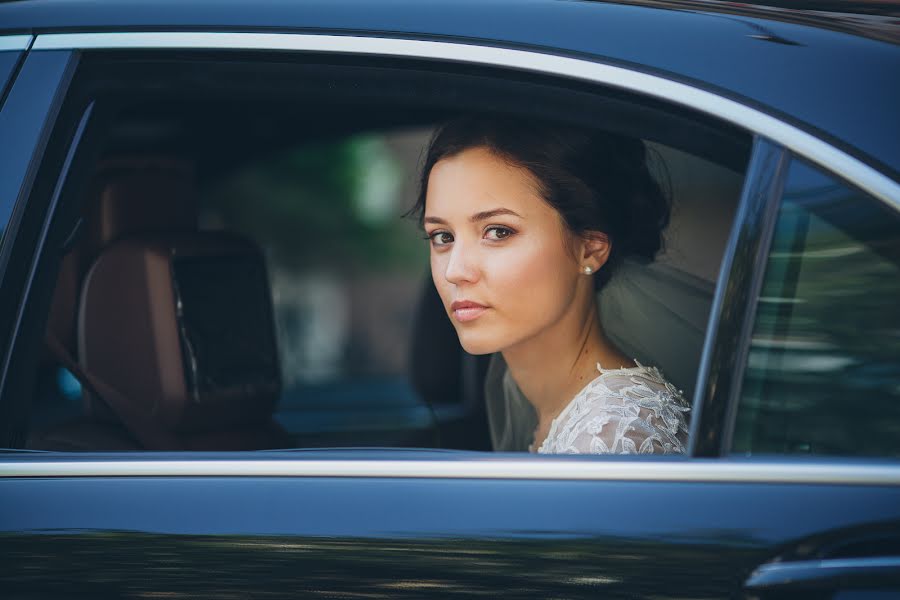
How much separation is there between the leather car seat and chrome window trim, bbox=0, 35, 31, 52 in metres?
0.75

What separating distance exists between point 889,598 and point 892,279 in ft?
1.24

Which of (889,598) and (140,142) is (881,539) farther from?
(140,142)

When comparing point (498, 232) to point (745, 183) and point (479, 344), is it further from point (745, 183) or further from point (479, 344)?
point (745, 183)

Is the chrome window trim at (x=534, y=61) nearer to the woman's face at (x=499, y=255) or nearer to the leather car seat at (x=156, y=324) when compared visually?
the woman's face at (x=499, y=255)

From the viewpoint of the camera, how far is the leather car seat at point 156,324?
2395 millimetres

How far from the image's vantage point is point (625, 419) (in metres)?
1.83

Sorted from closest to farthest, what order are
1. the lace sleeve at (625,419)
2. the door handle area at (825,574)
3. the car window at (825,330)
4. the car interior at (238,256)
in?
the door handle area at (825,574) → the car window at (825,330) → the car interior at (238,256) → the lace sleeve at (625,419)

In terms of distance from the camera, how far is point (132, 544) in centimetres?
140

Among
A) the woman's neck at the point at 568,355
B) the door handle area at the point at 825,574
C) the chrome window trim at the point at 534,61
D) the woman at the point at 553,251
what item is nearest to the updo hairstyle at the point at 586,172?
the woman at the point at 553,251

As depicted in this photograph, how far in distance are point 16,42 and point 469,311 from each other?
83cm

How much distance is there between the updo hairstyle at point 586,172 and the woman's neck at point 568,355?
0.11 m

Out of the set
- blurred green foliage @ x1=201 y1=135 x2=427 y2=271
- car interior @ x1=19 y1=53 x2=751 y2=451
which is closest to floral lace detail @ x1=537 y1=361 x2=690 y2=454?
car interior @ x1=19 y1=53 x2=751 y2=451

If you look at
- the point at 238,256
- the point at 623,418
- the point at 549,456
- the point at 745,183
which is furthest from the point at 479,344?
the point at 238,256

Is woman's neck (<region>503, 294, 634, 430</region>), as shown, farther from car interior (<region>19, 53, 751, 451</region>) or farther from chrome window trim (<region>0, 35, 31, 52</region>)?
chrome window trim (<region>0, 35, 31, 52</region>)
